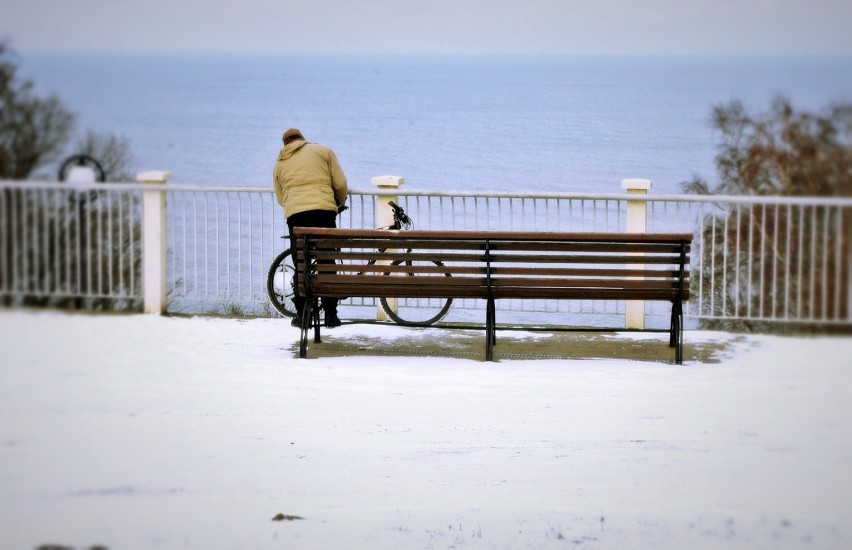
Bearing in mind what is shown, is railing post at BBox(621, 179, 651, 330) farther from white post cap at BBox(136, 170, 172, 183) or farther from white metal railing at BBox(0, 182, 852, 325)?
white post cap at BBox(136, 170, 172, 183)

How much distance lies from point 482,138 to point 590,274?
77.9 feet

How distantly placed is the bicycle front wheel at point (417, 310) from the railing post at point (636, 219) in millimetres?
971

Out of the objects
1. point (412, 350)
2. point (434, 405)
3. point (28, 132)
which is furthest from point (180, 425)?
point (28, 132)

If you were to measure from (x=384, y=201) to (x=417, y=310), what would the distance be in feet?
2.17

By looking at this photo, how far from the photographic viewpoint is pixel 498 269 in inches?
203

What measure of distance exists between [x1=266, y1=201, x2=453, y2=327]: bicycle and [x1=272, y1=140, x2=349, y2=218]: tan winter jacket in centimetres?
34

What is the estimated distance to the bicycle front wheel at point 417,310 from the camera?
19.4 ft

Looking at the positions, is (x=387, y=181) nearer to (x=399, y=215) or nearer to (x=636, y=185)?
(x=399, y=215)

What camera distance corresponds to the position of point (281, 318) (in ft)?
20.9

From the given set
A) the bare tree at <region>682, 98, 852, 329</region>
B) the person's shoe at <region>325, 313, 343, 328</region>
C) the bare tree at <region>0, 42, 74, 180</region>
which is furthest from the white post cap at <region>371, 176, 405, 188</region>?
the bare tree at <region>0, 42, 74, 180</region>

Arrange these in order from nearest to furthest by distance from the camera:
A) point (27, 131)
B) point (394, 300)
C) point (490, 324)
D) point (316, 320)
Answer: point (27, 131) < point (490, 324) < point (316, 320) < point (394, 300)

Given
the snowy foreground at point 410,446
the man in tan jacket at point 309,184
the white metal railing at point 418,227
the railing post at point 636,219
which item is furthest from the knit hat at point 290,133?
the railing post at point 636,219

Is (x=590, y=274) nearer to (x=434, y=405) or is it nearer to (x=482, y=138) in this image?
(x=434, y=405)

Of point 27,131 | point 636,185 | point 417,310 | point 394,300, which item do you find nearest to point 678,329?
point 636,185
